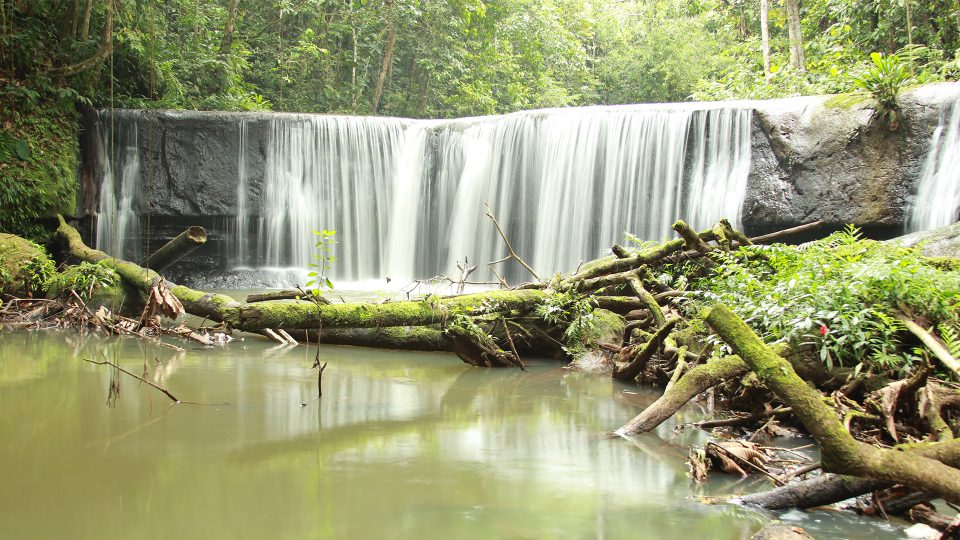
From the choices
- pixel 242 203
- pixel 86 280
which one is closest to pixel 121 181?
pixel 242 203

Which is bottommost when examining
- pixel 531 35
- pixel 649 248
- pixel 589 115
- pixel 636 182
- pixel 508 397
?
pixel 508 397

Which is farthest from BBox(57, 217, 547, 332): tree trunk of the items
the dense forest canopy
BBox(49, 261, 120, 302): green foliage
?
the dense forest canopy

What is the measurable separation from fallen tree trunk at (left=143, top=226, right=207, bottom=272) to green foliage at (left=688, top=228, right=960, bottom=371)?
5.37m

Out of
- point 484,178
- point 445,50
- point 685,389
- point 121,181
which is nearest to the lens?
point 685,389

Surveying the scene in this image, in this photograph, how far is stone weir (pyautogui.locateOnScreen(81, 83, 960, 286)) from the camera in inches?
449

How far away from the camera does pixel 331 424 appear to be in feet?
15.3

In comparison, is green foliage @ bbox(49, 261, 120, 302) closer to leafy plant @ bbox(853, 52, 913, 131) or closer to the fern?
the fern

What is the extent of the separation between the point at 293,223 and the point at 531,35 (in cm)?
A: 1478

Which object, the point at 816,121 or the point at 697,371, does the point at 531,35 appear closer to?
the point at 816,121

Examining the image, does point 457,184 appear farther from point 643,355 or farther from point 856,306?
point 856,306

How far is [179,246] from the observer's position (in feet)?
28.5

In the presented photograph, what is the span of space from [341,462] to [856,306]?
3061mm

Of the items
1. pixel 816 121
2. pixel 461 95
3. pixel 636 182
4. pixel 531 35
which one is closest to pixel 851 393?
pixel 816 121

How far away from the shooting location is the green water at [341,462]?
305 cm
